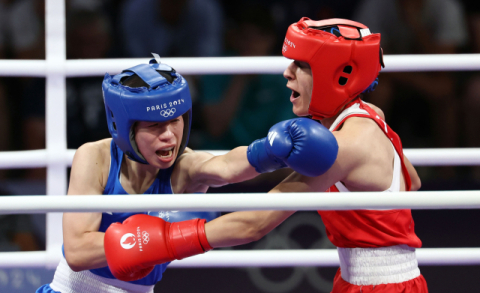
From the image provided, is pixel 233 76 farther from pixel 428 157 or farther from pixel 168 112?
pixel 168 112

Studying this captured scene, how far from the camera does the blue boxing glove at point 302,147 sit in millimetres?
1306

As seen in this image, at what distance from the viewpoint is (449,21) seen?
3.51 meters

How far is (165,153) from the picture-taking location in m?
1.57

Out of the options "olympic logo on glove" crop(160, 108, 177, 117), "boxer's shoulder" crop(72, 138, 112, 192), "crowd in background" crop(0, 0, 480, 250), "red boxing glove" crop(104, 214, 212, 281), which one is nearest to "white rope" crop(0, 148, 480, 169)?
"boxer's shoulder" crop(72, 138, 112, 192)

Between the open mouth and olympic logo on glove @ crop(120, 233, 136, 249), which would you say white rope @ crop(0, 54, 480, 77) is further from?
olympic logo on glove @ crop(120, 233, 136, 249)

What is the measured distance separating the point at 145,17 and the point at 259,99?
3.04 ft

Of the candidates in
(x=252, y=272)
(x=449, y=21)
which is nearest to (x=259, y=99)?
(x=252, y=272)

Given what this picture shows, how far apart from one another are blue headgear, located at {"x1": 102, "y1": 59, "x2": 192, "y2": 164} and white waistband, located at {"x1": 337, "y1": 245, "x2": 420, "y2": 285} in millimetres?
680

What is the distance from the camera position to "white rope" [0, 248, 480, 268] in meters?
2.00

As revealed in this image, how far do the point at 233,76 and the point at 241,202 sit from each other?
7.37 feet

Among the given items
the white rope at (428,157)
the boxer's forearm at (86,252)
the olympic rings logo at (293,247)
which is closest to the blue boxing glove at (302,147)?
the boxer's forearm at (86,252)

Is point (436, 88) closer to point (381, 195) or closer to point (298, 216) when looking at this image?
point (298, 216)

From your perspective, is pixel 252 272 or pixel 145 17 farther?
pixel 145 17

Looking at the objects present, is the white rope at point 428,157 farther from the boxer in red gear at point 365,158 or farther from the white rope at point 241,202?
the white rope at point 241,202
